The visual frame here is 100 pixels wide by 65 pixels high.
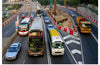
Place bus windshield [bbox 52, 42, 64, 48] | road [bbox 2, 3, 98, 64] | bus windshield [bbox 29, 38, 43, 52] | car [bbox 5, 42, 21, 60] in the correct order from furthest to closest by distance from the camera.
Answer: bus windshield [bbox 52, 42, 64, 48]
bus windshield [bbox 29, 38, 43, 52]
road [bbox 2, 3, 98, 64]
car [bbox 5, 42, 21, 60]

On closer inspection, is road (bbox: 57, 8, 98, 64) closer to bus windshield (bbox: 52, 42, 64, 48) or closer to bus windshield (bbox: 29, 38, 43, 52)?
bus windshield (bbox: 52, 42, 64, 48)

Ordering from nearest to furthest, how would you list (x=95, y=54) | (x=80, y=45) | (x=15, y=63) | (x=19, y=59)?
(x=15, y=63)
(x=19, y=59)
(x=95, y=54)
(x=80, y=45)

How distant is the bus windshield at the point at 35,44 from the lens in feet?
64.8

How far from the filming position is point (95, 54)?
859 inches

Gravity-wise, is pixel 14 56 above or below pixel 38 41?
below

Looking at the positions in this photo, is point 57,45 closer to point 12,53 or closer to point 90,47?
point 12,53

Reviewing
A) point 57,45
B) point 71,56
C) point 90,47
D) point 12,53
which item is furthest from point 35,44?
point 90,47

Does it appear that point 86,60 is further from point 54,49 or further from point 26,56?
point 26,56

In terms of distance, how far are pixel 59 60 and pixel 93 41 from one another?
11.2 meters

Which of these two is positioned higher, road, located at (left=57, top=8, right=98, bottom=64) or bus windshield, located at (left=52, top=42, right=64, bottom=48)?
bus windshield, located at (left=52, top=42, right=64, bottom=48)

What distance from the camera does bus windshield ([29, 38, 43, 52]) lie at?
64.8 ft

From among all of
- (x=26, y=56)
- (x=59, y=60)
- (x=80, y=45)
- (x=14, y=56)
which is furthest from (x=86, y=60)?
(x=14, y=56)

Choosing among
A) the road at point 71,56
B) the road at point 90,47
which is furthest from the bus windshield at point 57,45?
the road at point 90,47

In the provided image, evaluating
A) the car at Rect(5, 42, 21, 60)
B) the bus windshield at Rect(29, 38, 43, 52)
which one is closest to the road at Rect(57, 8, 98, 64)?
the bus windshield at Rect(29, 38, 43, 52)
